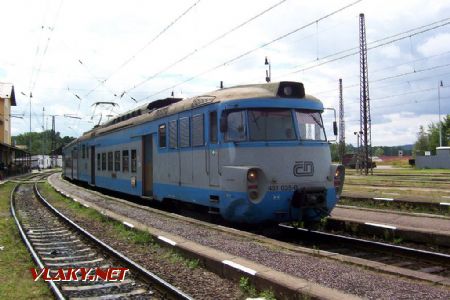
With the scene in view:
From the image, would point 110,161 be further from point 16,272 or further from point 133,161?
point 16,272

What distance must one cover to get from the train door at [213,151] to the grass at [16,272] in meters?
3.83

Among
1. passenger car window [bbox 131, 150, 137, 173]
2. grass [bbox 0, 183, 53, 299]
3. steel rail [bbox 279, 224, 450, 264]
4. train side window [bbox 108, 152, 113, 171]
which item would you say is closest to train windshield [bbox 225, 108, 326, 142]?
steel rail [bbox 279, 224, 450, 264]

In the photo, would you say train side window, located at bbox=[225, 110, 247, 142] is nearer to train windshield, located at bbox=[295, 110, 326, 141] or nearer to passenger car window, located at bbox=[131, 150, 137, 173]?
train windshield, located at bbox=[295, 110, 326, 141]

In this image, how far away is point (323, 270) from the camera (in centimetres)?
634

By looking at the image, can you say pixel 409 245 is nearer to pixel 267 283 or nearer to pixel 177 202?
pixel 267 283

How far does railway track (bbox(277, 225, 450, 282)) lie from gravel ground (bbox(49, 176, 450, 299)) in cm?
76

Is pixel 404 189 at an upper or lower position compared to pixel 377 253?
upper

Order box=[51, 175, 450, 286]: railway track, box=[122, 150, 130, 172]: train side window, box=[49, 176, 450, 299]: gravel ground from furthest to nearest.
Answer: box=[122, 150, 130, 172]: train side window, box=[51, 175, 450, 286]: railway track, box=[49, 176, 450, 299]: gravel ground

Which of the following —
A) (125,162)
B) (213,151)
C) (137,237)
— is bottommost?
(137,237)

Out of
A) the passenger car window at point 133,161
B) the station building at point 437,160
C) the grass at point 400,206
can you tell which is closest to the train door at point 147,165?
the passenger car window at point 133,161

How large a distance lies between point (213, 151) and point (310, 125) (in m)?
2.15

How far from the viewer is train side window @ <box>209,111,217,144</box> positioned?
10055 millimetres

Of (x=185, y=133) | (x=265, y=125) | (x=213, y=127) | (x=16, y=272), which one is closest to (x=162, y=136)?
(x=185, y=133)

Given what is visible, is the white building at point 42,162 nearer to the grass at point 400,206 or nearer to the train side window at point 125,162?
the train side window at point 125,162
